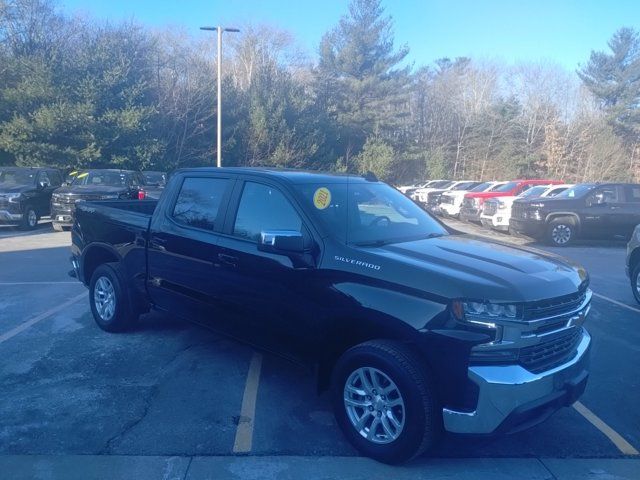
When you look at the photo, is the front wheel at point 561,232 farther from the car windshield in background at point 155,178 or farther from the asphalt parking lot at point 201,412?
the car windshield in background at point 155,178

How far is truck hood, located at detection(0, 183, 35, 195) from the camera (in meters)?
15.6

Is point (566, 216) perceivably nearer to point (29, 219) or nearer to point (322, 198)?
point (322, 198)

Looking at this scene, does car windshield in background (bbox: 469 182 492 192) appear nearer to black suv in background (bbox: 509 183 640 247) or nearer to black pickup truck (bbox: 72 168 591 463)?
black suv in background (bbox: 509 183 640 247)

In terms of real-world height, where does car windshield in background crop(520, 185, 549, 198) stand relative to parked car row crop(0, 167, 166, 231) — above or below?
above

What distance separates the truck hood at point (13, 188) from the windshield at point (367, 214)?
550 inches

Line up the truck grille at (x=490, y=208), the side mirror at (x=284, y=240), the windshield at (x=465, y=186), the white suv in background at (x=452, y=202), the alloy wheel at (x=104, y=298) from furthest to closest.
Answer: the windshield at (x=465, y=186) → the white suv in background at (x=452, y=202) → the truck grille at (x=490, y=208) → the alloy wheel at (x=104, y=298) → the side mirror at (x=284, y=240)

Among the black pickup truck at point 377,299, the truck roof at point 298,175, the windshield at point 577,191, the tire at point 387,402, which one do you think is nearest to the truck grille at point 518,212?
the windshield at point 577,191

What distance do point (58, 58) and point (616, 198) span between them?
84.7ft

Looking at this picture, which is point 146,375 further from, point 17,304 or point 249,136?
point 249,136

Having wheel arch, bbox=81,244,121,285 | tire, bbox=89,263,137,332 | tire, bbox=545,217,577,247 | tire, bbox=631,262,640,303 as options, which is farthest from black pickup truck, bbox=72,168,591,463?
tire, bbox=545,217,577,247

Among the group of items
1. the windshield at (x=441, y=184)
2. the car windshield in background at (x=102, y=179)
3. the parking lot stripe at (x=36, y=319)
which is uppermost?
the car windshield in background at (x=102, y=179)

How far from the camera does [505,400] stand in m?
3.21

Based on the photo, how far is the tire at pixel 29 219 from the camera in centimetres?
1570

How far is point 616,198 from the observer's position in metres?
14.7
